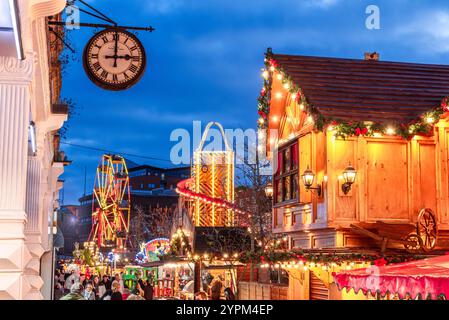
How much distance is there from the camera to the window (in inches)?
834

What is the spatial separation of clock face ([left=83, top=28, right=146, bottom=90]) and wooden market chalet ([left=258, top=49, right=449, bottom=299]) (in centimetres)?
646

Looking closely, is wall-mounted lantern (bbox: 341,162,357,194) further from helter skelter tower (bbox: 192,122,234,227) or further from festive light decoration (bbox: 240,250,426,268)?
helter skelter tower (bbox: 192,122,234,227)

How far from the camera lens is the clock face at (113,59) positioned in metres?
13.8

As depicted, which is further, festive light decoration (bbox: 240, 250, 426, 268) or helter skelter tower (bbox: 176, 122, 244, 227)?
helter skelter tower (bbox: 176, 122, 244, 227)

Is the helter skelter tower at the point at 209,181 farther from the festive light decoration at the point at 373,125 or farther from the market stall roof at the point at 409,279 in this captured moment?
the market stall roof at the point at 409,279

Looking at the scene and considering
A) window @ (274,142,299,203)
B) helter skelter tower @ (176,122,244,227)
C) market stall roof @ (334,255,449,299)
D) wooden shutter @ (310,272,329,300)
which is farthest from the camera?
helter skelter tower @ (176,122,244,227)

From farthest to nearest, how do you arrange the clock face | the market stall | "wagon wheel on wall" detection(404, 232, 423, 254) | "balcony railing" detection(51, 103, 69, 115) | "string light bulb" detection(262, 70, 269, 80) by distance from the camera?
the market stall, "string light bulb" detection(262, 70, 269, 80), "wagon wheel on wall" detection(404, 232, 423, 254), "balcony railing" detection(51, 103, 69, 115), the clock face

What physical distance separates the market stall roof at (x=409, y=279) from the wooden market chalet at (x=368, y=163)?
18.9 ft

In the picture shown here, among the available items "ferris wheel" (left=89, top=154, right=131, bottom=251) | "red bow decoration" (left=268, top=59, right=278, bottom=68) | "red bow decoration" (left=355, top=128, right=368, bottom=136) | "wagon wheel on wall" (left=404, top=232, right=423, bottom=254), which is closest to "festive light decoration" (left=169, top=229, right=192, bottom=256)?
"red bow decoration" (left=268, top=59, right=278, bottom=68)

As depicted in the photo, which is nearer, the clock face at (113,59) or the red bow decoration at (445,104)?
the clock face at (113,59)

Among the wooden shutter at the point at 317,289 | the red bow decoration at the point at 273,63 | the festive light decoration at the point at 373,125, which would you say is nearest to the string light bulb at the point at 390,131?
the festive light decoration at the point at 373,125

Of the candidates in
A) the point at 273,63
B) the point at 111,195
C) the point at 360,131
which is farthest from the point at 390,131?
the point at 111,195

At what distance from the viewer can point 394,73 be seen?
22203 millimetres
